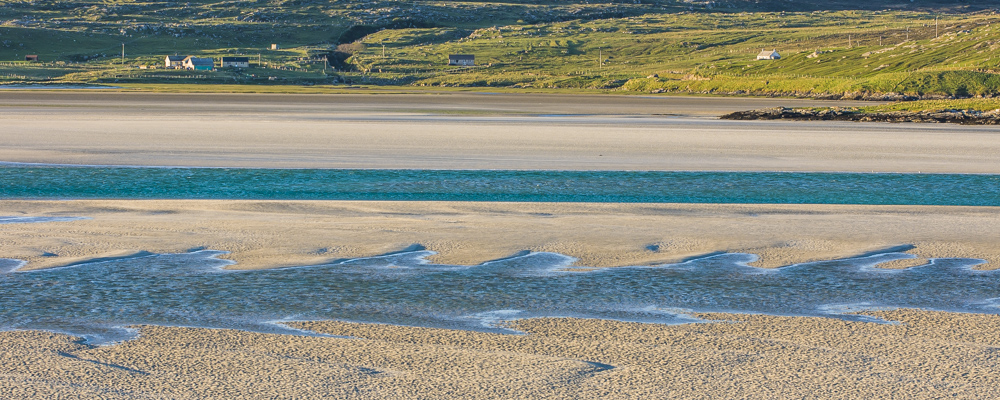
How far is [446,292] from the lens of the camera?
7324 millimetres

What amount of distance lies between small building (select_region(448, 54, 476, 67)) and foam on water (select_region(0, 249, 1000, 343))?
557 feet

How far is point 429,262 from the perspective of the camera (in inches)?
340

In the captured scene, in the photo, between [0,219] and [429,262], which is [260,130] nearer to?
[0,219]

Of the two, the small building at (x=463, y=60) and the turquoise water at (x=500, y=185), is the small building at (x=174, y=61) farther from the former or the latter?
the turquoise water at (x=500, y=185)

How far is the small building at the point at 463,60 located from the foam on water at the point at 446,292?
16987 centimetres

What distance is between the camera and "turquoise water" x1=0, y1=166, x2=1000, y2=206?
45.0 ft

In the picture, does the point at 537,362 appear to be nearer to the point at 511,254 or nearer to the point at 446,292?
the point at 446,292

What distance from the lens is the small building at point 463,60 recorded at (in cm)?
17762

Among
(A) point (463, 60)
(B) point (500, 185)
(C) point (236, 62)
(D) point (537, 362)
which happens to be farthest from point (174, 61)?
(D) point (537, 362)

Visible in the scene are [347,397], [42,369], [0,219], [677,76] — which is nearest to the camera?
[347,397]

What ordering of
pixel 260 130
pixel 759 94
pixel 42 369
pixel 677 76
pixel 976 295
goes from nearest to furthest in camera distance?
pixel 42 369 < pixel 976 295 < pixel 260 130 < pixel 759 94 < pixel 677 76

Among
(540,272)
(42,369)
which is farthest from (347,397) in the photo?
(540,272)

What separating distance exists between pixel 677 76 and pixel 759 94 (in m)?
41.5

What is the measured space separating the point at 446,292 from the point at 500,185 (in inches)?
301
